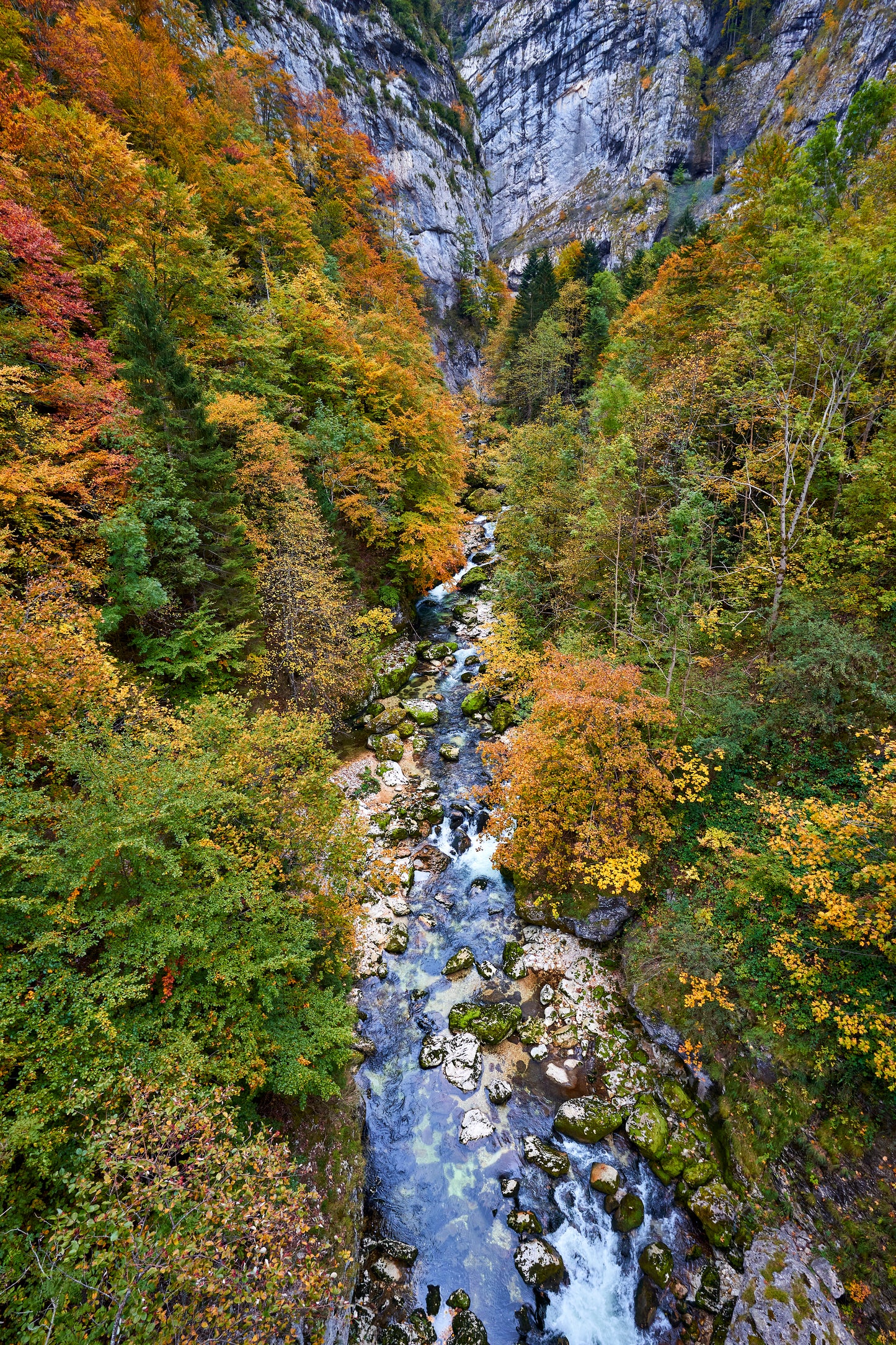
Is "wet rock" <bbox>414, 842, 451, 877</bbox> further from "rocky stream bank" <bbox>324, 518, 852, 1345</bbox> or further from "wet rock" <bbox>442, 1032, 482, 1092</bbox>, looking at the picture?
"wet rock" <bbox>442, 1032, 482, 1092</bbox>

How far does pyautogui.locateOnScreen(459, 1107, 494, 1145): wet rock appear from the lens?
9711 mm

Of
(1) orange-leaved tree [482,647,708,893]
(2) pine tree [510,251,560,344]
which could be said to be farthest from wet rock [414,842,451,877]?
(2) pine tree [510,251,560,344]

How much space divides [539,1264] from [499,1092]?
2380 mm

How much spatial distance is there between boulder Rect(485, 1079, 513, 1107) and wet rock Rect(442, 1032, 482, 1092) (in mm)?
314

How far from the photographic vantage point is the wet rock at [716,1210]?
317 inches

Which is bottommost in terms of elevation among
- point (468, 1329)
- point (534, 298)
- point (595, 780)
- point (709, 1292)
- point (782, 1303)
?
point (709, 1292)

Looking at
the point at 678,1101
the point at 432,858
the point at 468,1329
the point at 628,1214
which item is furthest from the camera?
the point at 432,858

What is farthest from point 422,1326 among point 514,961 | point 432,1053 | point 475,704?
point 475,704

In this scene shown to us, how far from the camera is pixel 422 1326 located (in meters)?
7.61

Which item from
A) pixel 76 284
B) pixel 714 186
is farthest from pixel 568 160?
pixel 76 284

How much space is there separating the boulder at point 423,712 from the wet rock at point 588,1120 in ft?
40.9

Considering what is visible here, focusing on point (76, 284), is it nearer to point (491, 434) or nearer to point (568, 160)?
point (491, 434)

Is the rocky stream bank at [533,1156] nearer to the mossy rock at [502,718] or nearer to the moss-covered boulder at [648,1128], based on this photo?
the moss-covered boulder at [648,1128]

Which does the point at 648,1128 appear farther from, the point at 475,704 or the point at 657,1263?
the point at 475,704
